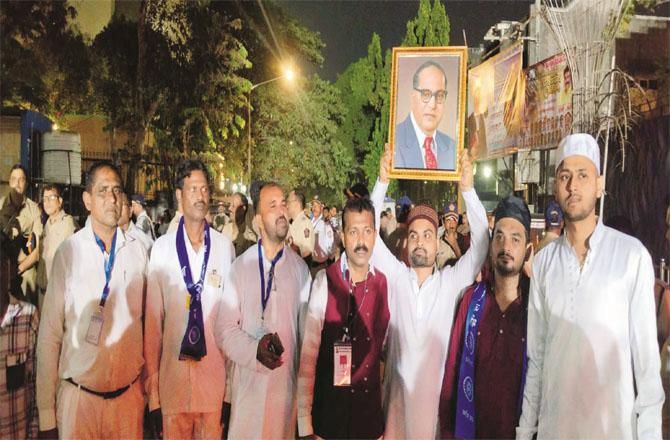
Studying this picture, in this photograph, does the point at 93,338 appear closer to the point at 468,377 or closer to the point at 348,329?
the point at 348,329

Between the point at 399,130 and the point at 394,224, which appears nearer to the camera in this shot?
the point at 399,130

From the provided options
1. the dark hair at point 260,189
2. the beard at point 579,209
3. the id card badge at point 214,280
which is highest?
the dark hair at point 260,189

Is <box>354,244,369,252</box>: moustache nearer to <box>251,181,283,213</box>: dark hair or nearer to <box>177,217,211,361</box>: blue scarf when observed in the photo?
<box>251,181,283,213</box>: dark hair

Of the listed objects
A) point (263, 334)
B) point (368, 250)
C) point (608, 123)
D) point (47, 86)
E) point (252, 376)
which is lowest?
point (252, 376)

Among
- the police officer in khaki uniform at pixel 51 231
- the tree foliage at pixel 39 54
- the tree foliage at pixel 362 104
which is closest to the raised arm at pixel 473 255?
the police officer in khaki uniform at pixel 51 231

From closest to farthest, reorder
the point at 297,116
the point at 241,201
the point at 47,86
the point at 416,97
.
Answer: the point at 416,97, the point at 241,201, the point at 47,86, the point at 297,116

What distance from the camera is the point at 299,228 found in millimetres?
9008

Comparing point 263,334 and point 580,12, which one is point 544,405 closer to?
point 263,334

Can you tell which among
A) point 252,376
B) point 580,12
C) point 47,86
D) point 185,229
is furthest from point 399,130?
point 47,86

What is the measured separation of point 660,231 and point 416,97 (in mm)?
8065

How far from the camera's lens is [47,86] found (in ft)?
37.4

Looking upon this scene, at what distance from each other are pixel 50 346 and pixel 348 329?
5.97 ft

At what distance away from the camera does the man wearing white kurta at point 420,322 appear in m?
3.56

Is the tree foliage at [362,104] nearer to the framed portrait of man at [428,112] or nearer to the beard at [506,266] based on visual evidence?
the framed portrait of man at [428,112]
